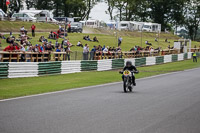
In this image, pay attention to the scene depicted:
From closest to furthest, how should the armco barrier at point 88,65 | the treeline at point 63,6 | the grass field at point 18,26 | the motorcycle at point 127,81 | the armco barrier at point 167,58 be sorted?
the motorcycle at point 127,81 → the armco barrier at point 88,65 → the armco barrier at point 167,58 → the grass field at point 18,26 → the treeline at point 63,6

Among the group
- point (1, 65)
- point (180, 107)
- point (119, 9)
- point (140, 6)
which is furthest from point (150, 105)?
point (140, 6)

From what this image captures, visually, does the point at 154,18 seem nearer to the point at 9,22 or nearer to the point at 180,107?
the point at 9,22

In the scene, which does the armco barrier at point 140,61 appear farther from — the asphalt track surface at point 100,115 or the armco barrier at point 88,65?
the asphalt track surface at point 100,115

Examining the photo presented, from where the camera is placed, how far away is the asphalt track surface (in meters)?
8.33

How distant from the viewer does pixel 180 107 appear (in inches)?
461

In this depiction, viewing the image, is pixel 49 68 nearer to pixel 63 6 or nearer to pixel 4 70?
pixel 4 70

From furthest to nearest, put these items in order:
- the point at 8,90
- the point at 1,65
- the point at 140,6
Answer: the point at 140,6
the point at 1,65
the point at 8,90

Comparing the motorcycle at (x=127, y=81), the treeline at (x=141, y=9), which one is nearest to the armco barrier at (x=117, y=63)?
the motorcycle at (x=127, y=81)

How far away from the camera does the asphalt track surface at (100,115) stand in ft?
27.3

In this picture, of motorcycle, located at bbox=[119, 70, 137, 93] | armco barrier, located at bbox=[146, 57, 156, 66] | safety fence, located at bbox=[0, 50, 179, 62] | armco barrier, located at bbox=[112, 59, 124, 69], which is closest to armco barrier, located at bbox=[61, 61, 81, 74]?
safety fence, located at bbox=[0, 50, 179, 62]

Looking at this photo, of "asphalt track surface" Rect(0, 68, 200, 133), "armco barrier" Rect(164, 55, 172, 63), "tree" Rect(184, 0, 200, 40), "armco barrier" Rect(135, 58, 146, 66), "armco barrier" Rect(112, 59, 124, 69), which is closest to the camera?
"asphalt track surface" Rect(0, 68, 200, 133)

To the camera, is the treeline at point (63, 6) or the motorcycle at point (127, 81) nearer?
the motorcycle at point (127, 81)

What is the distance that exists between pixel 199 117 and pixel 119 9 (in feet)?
281

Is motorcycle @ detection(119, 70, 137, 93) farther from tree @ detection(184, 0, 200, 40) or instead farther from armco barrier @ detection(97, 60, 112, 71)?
tree @ detection(184, 0, 200, 40)
